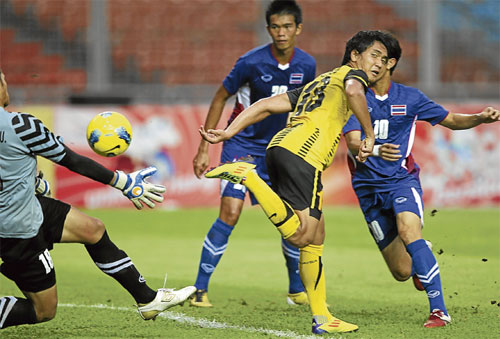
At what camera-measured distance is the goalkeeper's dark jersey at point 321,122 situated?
17.6ft

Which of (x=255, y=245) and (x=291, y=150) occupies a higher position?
(x=291, y=150)

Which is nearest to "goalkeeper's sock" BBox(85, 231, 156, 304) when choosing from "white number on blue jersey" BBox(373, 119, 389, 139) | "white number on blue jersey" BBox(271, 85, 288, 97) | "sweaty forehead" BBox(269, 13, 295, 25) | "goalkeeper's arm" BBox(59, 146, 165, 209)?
"goalkeeper's arm" BBox(59, 146, 165, 209)

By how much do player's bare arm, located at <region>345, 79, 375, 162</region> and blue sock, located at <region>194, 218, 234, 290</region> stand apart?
196 cm

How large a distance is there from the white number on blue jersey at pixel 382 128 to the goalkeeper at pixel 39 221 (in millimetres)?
1965

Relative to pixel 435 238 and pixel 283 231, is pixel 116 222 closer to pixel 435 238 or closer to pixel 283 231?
pixel 435 238

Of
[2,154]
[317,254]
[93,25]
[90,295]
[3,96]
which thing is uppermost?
[93,25]

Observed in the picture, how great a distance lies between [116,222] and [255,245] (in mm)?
3400

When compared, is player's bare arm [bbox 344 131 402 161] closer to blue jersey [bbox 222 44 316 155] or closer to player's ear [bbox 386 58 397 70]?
player's ear [bbox 386 58 397 70]

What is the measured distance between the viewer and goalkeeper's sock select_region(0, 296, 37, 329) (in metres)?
5.03

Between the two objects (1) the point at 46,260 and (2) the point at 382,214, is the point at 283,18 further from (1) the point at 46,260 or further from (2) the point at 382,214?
(1) the point at 46,260

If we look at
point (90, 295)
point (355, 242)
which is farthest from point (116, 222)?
point (90, 295)

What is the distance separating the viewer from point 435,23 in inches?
725

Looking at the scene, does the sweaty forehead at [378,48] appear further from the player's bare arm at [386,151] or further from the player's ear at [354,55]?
the player's bare arm at [386,151]

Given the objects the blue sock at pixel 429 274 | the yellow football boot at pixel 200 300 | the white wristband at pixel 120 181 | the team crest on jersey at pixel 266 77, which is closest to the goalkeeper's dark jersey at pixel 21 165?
the white wristband at pixel 120 181
